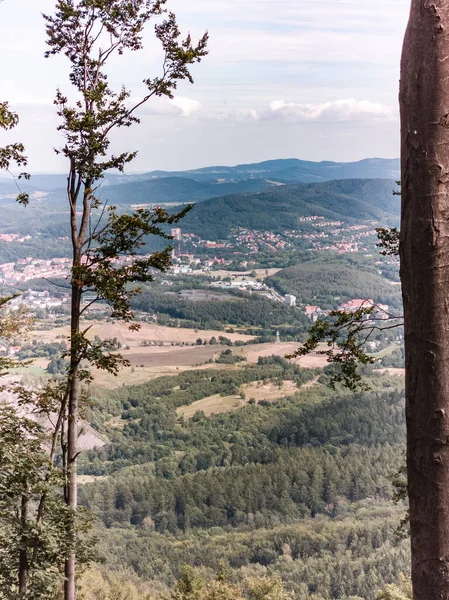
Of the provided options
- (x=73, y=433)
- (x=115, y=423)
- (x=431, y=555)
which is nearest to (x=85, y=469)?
(x=115, y=423)

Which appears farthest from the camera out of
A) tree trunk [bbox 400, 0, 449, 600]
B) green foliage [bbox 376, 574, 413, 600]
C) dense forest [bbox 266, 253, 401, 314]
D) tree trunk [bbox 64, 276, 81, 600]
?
dense forest [bbox 266, 253, 401, 314]

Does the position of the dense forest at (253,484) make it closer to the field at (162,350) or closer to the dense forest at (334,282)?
the field at (162,350)

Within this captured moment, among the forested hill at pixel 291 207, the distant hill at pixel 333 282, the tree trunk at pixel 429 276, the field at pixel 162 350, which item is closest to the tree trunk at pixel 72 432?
the tree trunk at pixel 429 276

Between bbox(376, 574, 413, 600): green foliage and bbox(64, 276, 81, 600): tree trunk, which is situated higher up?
bbox(64, 276, 81, 600): tree trunk

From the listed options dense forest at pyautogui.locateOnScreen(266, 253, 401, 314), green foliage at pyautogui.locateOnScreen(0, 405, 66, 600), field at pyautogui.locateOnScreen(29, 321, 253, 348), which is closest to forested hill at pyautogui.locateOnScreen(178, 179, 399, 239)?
dense forest at pyautogui.locateOnScreen(266, 253, 401, 314)

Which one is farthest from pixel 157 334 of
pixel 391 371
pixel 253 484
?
pixel 253 484

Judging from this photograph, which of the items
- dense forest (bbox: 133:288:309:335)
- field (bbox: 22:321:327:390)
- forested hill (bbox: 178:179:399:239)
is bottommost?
field (bbox: 22:321:327:390)

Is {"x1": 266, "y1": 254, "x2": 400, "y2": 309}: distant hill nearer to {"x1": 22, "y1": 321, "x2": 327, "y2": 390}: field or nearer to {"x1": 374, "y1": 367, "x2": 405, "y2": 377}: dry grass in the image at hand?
{"x1": 22, "y1": 321, "x2": 327, "y2": 390}: field
